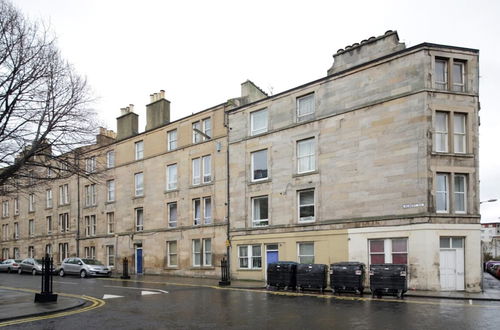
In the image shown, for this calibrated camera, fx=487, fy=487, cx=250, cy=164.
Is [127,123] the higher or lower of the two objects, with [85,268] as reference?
higher

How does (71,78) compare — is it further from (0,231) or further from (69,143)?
(0,231)

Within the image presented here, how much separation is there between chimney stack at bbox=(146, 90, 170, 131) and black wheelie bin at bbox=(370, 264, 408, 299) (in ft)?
76.9

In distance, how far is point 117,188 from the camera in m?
42.0

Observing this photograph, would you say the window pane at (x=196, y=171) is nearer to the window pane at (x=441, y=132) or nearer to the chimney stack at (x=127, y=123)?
the chimney stack at (x=127, y=123)

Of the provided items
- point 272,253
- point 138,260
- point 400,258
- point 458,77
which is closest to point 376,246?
point 400,258

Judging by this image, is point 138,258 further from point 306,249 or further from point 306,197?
point 306,197

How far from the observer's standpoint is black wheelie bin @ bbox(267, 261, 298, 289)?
23.9m

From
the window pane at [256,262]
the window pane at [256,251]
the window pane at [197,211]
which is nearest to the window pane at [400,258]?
the window pane at [256,262]

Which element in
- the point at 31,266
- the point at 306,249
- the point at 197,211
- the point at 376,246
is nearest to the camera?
the point at 376,246

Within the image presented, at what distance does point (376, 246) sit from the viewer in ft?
80.6

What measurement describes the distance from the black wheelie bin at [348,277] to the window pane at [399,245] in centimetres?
298

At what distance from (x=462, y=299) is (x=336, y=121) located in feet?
37.3

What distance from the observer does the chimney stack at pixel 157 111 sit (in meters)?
39.2

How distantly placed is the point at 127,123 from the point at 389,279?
2890 centimetres
